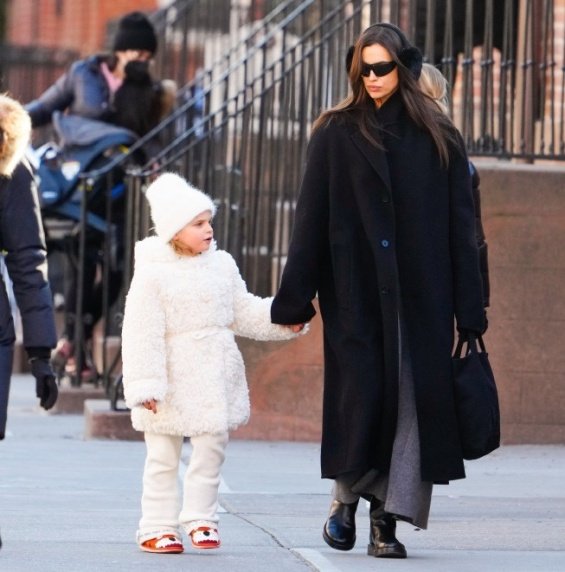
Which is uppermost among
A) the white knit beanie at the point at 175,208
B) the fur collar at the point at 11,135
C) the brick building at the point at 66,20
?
the brick building at the point at 66,20

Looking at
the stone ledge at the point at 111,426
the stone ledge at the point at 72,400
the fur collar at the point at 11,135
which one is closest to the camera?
the fur collar at the point at 11,135

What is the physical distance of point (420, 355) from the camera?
20.2 ft

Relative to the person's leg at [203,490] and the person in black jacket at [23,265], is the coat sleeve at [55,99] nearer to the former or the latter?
the person in black jacket at [23,265]

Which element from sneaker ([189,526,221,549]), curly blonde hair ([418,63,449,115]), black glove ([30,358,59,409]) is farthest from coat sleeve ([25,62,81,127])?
sneaker ([189,526,221,549])

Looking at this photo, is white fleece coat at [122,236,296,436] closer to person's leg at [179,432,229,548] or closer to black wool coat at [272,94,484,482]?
person's leg at [179,432,229,548]

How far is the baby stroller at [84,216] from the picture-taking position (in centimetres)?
1150

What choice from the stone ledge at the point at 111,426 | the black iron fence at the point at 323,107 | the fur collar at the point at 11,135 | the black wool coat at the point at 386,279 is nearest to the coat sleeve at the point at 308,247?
the black wool coat at the point at 386,279

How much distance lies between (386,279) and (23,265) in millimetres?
1210

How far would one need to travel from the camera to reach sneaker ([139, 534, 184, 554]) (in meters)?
6.26

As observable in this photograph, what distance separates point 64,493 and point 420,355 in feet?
7.50

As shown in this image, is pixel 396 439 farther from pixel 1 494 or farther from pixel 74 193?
pixel 74 193

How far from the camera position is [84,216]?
11414 millimetres

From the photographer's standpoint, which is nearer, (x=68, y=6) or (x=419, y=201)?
(x=419, y=201)

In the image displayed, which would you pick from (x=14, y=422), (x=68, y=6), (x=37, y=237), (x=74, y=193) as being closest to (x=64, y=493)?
(x=37, y=237)
